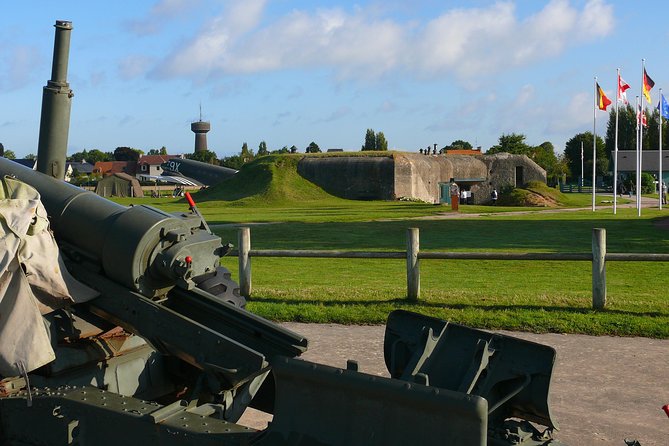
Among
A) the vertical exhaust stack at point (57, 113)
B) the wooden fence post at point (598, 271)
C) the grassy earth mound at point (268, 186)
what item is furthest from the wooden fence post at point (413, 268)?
the grassy earth mound at point (268, 186)

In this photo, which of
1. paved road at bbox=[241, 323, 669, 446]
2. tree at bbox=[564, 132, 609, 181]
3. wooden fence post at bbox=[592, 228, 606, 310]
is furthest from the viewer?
tree at bbox=[564, 132, 609, 181]

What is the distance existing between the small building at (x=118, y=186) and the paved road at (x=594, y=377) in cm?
6088

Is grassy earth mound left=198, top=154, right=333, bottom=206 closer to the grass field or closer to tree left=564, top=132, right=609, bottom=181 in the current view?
the grass field

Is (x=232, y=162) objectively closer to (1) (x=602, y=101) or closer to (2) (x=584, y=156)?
(2) (x=584, y=156)

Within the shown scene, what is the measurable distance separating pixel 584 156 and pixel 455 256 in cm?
9016

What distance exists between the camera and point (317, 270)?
49.1ft

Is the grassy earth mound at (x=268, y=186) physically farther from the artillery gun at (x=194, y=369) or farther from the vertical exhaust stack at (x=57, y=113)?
the artillery gun at (x=194, y=369)

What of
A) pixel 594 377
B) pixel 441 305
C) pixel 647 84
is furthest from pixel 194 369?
pixel 647 84

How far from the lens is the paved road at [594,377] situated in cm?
580

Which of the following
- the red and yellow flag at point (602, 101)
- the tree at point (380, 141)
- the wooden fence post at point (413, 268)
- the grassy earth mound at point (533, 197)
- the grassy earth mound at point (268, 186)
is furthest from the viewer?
the tree at point (380, 141)

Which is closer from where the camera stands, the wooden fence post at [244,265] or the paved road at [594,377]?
the paved road at [594,377]

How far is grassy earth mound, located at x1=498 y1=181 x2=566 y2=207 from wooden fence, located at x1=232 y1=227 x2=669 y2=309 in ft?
111

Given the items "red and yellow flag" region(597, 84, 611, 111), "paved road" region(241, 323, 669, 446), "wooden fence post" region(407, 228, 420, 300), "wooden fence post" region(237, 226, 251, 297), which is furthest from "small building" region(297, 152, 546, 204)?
"paved road" region(241, 323, 669, 446)

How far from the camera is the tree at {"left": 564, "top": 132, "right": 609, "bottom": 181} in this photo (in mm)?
94875
